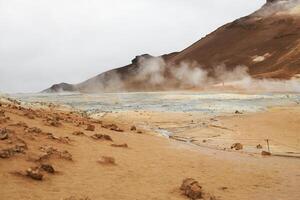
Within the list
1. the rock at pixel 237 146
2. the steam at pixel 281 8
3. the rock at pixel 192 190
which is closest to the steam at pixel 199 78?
the steam at pixel 281 8

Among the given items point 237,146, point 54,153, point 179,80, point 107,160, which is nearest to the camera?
point 54,153

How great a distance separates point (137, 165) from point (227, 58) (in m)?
74.5

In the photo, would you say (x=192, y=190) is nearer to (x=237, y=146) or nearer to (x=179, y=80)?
(x=237, y=146)

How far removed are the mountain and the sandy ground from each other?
50872 mm

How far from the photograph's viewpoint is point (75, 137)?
14.9m

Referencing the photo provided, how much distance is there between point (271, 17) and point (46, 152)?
88044mm

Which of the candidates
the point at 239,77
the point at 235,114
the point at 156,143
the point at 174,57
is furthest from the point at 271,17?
the point at 156,143

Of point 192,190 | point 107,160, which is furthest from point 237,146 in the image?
point 192,190

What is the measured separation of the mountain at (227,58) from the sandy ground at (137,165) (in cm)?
5087

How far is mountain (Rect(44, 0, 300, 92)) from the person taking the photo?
76.8m

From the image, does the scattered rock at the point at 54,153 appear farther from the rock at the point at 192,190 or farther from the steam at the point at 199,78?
the steam at the point at 199,78

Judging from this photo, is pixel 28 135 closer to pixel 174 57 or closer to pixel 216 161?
pixel 216 161

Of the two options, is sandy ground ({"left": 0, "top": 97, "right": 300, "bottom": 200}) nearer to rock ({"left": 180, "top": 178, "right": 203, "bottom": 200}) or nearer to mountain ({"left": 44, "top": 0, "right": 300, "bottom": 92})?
rock ({"left": 180, "top": 178, "right": 203, "bottom": 200})

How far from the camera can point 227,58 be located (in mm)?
84812
